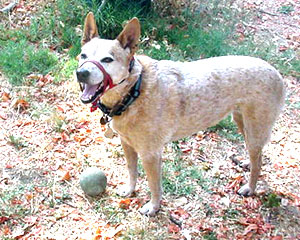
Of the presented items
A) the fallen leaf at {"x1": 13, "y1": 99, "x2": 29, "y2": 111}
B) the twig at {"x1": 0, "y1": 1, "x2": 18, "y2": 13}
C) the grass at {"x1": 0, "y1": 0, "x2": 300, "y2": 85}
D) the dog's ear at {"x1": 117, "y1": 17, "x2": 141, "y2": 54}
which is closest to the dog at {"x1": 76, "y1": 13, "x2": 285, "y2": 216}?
the dog's ear at {"x1": 117, "y1": 17, "x2": 141, "y2": 54}

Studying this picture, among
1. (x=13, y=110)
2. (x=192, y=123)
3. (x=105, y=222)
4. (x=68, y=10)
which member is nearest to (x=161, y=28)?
(x=68, y=10)

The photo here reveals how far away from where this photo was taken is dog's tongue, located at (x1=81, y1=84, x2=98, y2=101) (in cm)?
270

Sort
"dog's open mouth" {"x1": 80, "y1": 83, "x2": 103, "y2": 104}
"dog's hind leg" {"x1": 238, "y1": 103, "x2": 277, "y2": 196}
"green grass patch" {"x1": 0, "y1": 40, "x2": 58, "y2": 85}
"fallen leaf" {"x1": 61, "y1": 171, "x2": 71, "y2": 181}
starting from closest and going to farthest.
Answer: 1. "dog's open mouth" {"x1": 80, "y1": 83, "x2": 103, "y2": 104}
2. "dog's hind leg" {"x1": 238, "y1": 103, "x2": 277, "y2": 196}
3. "fallen leaf" {"x1": 61, "y1": 171, "x2": 71, "y2": 181}
4. "green grass patch" {"x1": 0, "y1": 40, "x2": 58, "y2": 85}

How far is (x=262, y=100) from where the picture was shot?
10.9 ft

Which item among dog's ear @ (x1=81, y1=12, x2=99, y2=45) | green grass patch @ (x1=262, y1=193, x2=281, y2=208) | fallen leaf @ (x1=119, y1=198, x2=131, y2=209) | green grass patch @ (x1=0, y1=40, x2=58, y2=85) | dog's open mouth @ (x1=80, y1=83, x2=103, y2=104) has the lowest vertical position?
green grass patch @ (x1=262, y1=193, x2=281, y2=208)

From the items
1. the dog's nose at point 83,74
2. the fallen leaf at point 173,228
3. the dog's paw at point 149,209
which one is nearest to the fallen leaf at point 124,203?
the dog's paw at point 149,209

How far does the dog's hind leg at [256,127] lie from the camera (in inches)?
133

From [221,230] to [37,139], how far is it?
2241mm

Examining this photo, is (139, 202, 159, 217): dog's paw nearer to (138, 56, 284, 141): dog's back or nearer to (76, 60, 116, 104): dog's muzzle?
(138, 56, 284, 141): dog's back

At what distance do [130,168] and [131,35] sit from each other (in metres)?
1.37

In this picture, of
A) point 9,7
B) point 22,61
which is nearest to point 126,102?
point 22,61

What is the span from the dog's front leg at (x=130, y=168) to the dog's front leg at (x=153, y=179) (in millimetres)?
254

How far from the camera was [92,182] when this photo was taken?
11.9 feet

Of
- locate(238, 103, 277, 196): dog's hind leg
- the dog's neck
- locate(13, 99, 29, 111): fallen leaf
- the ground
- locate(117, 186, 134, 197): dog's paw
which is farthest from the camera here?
locate(13, 99, 29, 111): fallen leaf
